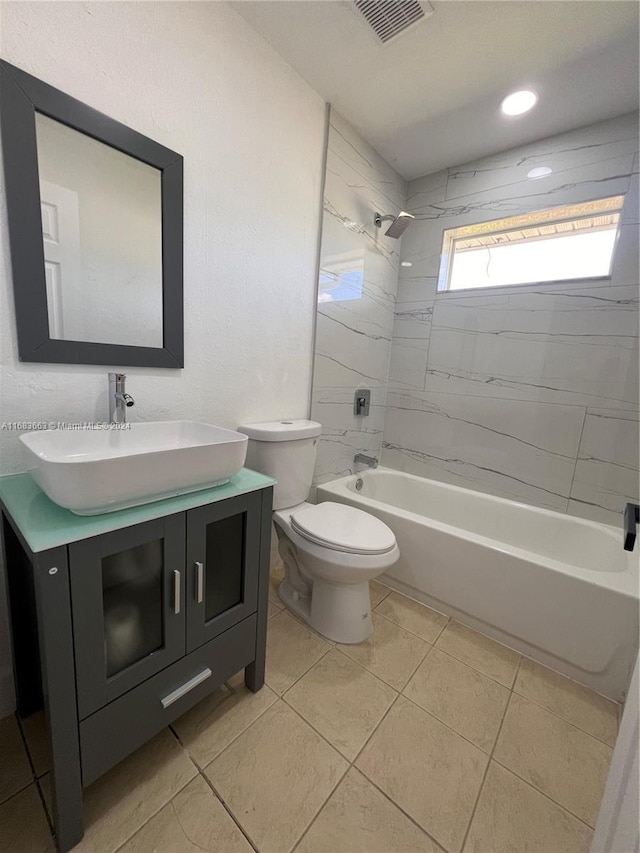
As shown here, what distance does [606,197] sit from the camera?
1.69 m

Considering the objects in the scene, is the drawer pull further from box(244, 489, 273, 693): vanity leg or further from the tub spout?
the tub spout

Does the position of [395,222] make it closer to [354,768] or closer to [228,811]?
[354,768]

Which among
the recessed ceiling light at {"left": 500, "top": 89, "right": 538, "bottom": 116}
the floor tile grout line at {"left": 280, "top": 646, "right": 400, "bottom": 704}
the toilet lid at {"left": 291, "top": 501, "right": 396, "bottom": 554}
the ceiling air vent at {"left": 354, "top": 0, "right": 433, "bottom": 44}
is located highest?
the recessed ceiling light at {"left": 500, "top": 89, "right": 538, "bottom": 116}

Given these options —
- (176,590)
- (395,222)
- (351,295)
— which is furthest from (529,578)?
(395,222)

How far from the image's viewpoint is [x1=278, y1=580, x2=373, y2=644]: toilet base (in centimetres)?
145

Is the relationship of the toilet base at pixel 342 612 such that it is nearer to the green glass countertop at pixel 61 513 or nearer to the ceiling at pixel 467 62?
the green glass countertop at pixel 61 513

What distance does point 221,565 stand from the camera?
1.05m

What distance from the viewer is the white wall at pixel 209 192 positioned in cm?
94

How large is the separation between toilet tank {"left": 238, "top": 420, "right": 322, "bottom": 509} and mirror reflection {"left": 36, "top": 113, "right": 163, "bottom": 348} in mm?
566

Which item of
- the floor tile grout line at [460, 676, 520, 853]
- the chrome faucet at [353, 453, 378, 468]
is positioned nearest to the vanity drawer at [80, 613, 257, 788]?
the floor tile grout line at [460, 676, 520, 853]

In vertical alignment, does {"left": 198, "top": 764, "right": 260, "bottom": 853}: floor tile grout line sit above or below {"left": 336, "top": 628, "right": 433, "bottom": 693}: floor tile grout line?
above

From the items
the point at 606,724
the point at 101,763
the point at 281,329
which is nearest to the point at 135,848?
the point at 101,763

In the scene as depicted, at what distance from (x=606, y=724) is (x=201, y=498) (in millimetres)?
1607

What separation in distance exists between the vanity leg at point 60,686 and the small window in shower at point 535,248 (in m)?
2.39
